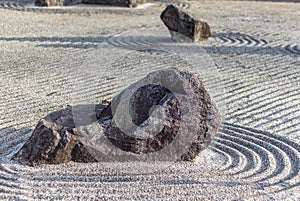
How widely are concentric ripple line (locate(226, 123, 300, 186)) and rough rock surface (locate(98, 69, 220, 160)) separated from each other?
2.15 feet

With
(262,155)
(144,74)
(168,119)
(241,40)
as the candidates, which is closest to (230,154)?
(262,155)

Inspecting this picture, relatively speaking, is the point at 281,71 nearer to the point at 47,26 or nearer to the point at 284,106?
the point at 284,106

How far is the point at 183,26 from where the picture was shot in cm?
908

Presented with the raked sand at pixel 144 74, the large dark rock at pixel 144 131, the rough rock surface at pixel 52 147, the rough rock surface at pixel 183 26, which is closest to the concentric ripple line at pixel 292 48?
the raked sand at pixel 144 74

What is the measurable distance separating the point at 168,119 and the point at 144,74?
2.95m

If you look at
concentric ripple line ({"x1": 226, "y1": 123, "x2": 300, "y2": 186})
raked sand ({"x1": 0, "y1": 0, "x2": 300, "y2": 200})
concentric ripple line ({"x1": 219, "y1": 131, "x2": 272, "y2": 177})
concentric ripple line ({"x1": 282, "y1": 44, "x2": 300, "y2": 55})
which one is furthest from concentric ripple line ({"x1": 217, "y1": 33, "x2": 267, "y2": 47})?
concentric ripple line ({"x1": 219, "y1": 131, "x2": 272, "y2": 177})

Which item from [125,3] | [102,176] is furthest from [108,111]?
[125,3]

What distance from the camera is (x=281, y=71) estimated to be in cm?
734

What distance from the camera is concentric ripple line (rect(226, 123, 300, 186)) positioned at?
404cm

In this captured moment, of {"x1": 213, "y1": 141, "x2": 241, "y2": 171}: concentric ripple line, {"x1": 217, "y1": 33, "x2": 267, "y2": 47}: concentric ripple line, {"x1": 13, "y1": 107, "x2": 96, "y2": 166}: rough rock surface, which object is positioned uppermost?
{"x1": 13, "y1": 107, "x2": 96, "y2": 166}: rough rock surface

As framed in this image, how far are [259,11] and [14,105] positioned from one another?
9412 mm

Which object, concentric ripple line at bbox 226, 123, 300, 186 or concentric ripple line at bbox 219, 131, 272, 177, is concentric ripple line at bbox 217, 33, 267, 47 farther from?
concentric ripple line at bbox 219, 131, 272, 177

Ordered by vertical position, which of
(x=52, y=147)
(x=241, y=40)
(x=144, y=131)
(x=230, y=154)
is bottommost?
(x=241, y=40)

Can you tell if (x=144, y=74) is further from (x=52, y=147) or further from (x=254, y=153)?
(x=52, y=147)
